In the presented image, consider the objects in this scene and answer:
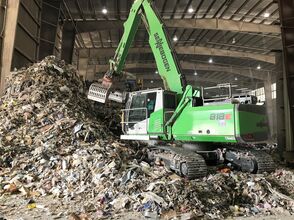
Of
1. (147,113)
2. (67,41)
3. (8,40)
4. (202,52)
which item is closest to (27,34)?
(8,40)

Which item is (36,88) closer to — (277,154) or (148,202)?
(148,202)

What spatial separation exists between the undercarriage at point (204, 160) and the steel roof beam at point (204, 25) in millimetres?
11211

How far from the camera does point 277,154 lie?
11078 mm

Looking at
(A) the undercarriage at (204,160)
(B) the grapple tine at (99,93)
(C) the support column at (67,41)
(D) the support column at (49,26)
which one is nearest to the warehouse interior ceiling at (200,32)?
(C) the support column at (67,41)

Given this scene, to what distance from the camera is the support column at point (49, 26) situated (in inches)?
616

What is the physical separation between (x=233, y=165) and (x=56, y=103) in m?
5.50

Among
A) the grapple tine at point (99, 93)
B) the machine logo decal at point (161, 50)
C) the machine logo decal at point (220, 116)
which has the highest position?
the machine logo decal at point (161, 50)

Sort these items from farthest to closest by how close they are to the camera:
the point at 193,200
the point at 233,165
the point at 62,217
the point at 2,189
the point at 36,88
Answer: the point at 36,88, the point at 233,165, the point at 2,189, the point at 193,200, the point at 62,217

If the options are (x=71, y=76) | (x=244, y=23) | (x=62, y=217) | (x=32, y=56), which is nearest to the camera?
(x=62, y=217)

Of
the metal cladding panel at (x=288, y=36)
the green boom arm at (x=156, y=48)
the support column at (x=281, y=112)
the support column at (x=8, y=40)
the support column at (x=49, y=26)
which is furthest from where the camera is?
the support column at (x=49, y=26)

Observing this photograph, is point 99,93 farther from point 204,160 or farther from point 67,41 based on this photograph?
point 67,41

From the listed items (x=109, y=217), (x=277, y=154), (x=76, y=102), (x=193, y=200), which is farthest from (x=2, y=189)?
(x=277, y=154)

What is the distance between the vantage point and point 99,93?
9.07m

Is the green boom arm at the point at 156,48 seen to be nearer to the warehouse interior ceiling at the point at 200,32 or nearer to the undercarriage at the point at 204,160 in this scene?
the undercarriage at the point at 204,160
